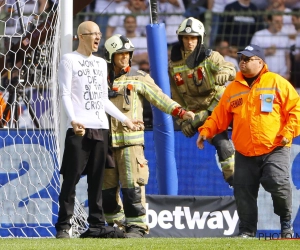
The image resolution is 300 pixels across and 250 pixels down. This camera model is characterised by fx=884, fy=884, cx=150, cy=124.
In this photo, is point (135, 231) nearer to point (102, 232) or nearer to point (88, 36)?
point (102, 232)

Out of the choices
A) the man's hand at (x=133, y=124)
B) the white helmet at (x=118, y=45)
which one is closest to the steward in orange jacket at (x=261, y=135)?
the man's hand at (x=133, y=124)

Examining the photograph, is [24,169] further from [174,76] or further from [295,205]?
[295,205]

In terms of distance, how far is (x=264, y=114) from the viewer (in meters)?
8.39

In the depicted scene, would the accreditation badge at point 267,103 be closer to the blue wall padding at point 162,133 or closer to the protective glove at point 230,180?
the protective glove at point 230,180

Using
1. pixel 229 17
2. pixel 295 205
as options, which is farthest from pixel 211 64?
pixel 229 17

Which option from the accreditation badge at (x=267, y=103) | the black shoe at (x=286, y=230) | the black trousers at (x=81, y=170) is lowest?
the black shoe at (x=286, y=230)

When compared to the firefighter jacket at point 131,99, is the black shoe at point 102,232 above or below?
below

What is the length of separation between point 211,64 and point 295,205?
2.08m

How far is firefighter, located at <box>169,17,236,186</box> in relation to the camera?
9.66m

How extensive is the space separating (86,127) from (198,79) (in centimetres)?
231

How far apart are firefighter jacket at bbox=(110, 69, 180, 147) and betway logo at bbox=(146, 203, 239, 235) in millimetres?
1315

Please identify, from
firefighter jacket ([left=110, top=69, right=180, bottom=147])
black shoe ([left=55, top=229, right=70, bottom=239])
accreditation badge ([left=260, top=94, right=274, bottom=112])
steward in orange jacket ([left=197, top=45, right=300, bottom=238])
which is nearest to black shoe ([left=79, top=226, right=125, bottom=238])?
black shoe ([left=55, top=229, right=70, bottom=239])

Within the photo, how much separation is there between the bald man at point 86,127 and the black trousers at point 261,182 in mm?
1278

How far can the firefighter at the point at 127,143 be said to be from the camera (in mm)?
8797
